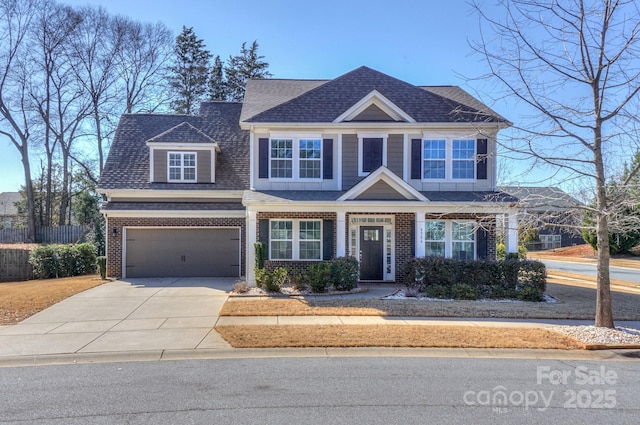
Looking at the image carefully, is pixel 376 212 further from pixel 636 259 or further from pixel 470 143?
pixel 636 259

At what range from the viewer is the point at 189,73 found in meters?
39.3

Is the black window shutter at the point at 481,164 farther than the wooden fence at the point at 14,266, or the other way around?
the wooden fence at the point at 14,266

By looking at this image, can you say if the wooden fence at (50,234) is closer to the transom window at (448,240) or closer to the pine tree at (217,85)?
the pine tree at (217,85)

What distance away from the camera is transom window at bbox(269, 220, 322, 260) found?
1616 cm

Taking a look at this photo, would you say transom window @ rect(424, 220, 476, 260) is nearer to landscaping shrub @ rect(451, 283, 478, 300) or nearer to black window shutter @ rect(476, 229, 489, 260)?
black window shutter @ rect(476, 229, 489, 260)

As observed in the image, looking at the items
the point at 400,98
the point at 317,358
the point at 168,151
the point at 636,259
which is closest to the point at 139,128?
the point at 168,151

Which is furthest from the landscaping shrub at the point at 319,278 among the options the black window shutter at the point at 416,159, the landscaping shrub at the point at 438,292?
the black window shutter at the point at 416,159

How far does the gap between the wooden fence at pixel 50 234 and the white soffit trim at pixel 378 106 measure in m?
19.8

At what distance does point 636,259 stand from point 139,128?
38.0m

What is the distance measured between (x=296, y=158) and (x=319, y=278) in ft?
17.4

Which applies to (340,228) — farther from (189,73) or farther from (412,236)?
(189,73)

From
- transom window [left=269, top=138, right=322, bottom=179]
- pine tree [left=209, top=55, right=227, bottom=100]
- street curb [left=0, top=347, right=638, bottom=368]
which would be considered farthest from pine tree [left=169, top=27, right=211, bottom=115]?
street curb [left=0, top=347, right=638, bottom=368]

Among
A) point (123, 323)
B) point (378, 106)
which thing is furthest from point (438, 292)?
point (123, 323)

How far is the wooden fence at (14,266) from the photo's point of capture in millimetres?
19391
